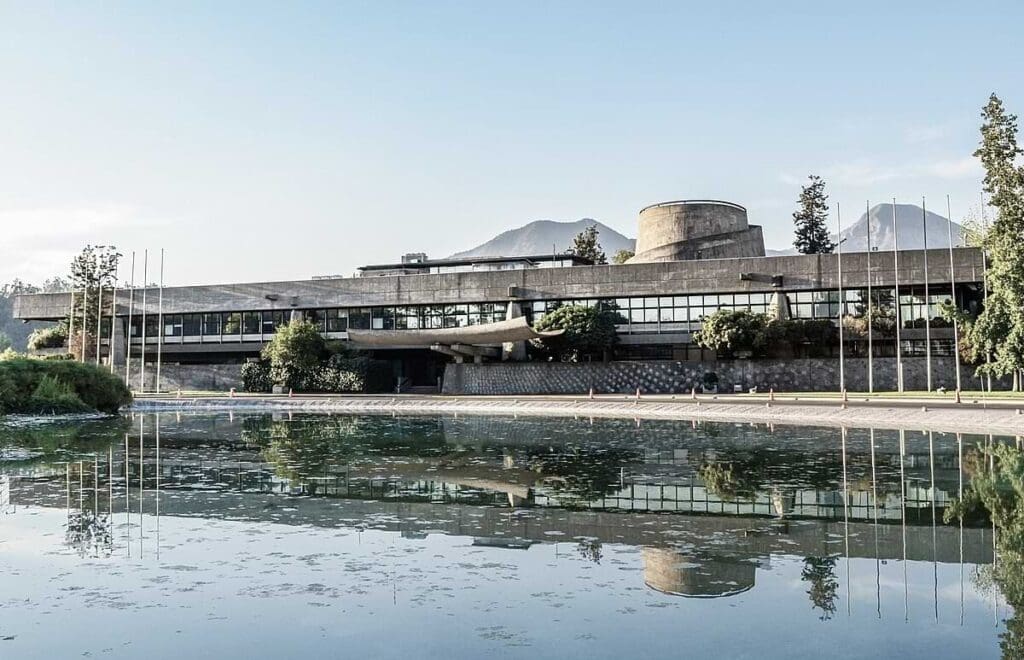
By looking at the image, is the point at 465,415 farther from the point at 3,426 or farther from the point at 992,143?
the point at 992,143

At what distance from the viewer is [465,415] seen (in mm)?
38656

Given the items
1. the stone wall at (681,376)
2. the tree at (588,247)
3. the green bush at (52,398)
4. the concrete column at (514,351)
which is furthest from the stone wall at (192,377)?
the tree at (588,247)

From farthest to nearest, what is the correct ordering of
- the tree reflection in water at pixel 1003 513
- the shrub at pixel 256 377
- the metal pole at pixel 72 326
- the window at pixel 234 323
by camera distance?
the window at pixel 234 323
the metal pole at pixel 72 326
the shrub at pixel 256 377
the tree reflection in water at pixel 1003 513

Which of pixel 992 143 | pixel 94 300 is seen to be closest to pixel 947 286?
pixel 992 143

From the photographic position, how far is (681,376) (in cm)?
5256

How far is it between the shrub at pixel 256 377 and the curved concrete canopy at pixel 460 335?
21.4 feet

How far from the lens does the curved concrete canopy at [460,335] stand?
164 feet

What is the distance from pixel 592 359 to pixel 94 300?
123ft

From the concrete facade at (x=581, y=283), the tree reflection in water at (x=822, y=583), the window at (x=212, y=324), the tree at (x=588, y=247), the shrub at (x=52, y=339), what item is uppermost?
the tree at (x=588, y=247)

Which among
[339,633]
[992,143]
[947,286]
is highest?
[992,143]

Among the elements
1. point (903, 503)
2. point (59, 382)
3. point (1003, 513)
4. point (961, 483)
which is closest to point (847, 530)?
point (903, 503)

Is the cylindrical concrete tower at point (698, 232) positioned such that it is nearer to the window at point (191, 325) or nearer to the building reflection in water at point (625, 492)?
the window at point (191, 325)

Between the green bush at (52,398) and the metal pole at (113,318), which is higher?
the metal pole at (113,318)

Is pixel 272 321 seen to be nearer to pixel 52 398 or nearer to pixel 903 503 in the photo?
pixel 52 398
